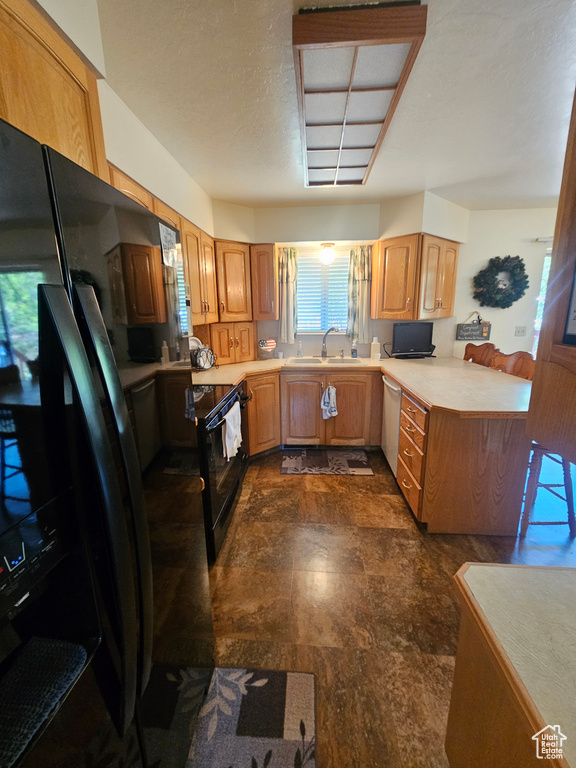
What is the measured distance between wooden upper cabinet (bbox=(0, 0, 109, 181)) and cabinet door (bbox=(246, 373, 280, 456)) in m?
2.12

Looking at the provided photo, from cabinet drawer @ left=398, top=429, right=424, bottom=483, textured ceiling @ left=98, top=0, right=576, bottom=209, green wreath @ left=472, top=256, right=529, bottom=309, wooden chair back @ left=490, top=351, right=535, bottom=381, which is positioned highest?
textured ceiling @ left=98, top=0, right=576, bottom=209

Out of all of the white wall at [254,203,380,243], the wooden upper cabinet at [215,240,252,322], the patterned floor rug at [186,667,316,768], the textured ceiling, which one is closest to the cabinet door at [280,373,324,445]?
the wooden upper cabinet at [215,240,252,322]

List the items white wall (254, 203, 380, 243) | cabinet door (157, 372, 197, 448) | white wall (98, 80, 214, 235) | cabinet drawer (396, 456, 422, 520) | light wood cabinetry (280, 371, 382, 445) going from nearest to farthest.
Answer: cabinet door (157, 372, 197, 448) < white wall (98, 80, 214, 235) < cabinet drawer (396, 456, 422, 520) < light wood cabinetry (280, 371, 382, 445) < white wall (254, 203, 380, 243)

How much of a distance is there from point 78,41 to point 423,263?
2.87m

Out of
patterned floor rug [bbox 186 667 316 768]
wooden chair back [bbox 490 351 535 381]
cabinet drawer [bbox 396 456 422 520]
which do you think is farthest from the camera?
wooden chair back [bbox 490 351 535 381]

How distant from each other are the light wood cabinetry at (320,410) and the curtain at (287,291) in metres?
0.69

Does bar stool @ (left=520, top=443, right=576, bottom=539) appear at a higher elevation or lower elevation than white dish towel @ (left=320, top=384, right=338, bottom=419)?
lower

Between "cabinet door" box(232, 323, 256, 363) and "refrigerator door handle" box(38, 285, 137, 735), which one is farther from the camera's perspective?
"cabinet door" box(232, 323, 256, 363)

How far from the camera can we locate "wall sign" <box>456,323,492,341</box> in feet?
11.9

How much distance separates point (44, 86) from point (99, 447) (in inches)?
39.7

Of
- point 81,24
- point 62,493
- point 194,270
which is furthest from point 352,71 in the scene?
point 62,493

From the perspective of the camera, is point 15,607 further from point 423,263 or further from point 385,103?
point 423,263

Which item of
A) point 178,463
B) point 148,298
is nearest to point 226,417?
point 178,463

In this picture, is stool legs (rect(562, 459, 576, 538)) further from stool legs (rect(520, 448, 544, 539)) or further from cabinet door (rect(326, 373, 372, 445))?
cabinet door (rect(326, 373, 372, 445))
